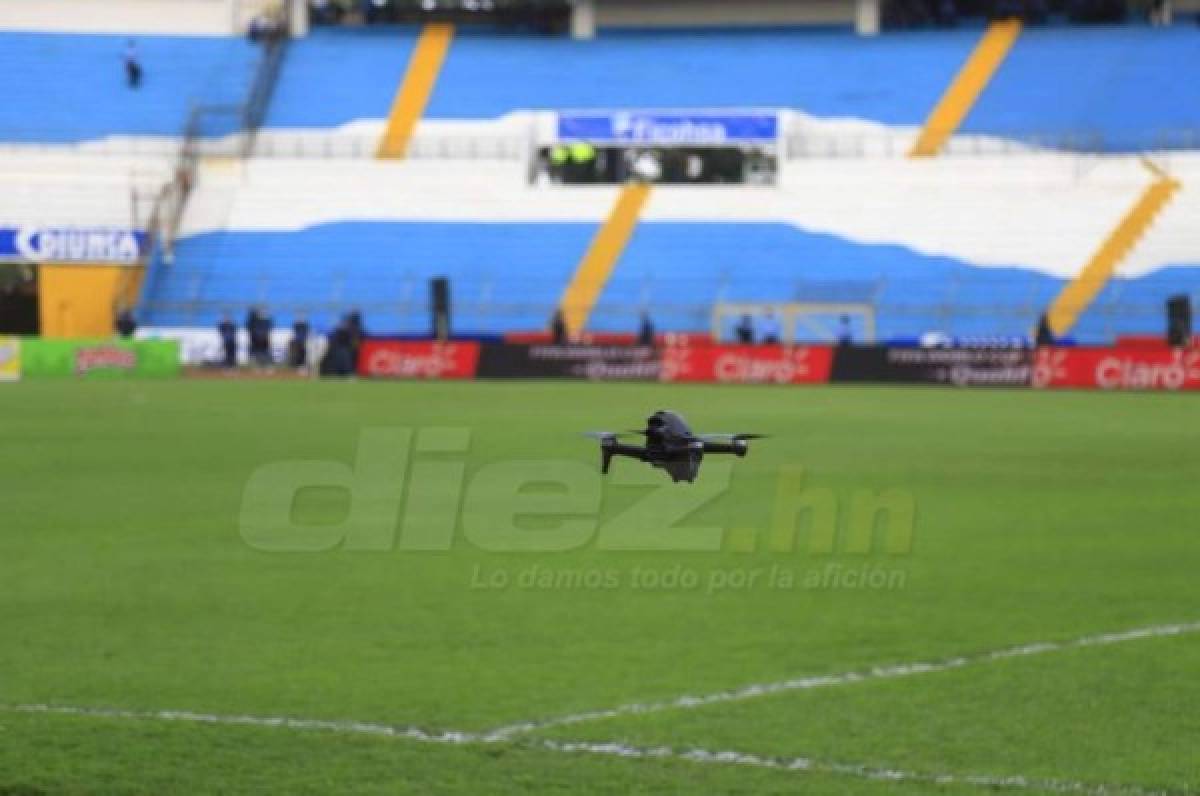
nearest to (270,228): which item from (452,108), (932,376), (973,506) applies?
(452,108)

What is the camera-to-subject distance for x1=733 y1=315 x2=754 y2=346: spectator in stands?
180 feet

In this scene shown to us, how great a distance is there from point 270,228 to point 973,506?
46.4 metres

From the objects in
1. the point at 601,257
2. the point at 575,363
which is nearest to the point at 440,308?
the point at 575,363

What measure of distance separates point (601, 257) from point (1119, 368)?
18708 millimetres

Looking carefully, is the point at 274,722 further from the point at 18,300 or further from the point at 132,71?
the point at 132,71

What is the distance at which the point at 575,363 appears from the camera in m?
50.8

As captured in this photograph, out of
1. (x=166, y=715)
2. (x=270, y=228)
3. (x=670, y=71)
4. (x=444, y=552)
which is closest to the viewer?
(x=166, y=715)

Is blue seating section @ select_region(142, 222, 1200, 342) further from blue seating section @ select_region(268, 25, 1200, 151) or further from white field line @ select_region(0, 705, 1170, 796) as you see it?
white field line @ select_region(0, 705, 1170, 796)

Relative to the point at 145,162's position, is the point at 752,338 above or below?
below

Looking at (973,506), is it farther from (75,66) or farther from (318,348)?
(75,66)

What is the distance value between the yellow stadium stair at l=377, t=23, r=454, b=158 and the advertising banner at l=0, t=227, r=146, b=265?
8.48m

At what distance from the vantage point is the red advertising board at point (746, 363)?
4981 centimetres

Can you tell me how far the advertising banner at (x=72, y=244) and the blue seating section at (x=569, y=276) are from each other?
4.12 ft

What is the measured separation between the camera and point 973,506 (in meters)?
20.5
